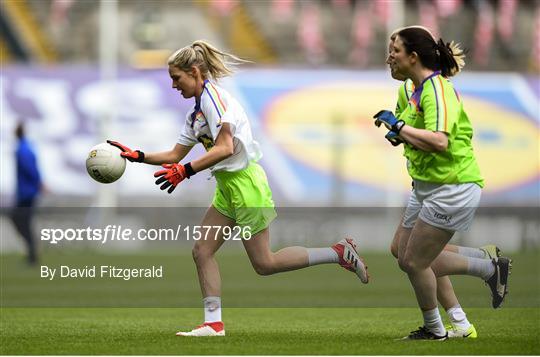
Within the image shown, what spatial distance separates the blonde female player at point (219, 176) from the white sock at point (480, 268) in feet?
4.12

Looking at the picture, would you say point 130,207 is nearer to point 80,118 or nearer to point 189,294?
point 80,118

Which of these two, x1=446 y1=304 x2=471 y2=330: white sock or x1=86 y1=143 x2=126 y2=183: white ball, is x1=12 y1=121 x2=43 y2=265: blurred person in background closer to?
x1=86 y1=143 x2=126 y2=183: white ball

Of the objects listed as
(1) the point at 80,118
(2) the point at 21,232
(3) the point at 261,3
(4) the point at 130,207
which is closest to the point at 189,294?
(2) the point at 21,232

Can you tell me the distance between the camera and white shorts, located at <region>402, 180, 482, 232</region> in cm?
903

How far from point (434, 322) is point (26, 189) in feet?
42.5

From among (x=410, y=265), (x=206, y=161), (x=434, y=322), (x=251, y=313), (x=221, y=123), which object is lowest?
(x=434, y=322)

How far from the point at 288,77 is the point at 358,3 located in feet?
22.8

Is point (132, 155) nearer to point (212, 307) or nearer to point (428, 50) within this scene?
point (212, 307)

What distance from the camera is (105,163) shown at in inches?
397

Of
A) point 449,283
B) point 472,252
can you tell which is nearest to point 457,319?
point 449,283

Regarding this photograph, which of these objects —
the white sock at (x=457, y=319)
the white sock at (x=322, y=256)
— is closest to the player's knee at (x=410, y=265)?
the white sock at (x=457, y=319)

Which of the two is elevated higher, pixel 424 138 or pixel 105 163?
pixel 105 163

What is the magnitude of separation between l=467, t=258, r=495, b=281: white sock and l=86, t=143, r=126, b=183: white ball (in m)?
2.70

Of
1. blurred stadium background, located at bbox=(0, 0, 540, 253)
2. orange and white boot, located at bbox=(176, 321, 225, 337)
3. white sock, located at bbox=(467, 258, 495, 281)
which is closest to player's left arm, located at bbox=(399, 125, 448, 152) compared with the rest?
white sock, located at bbox=(467, 258, 495, 281)
